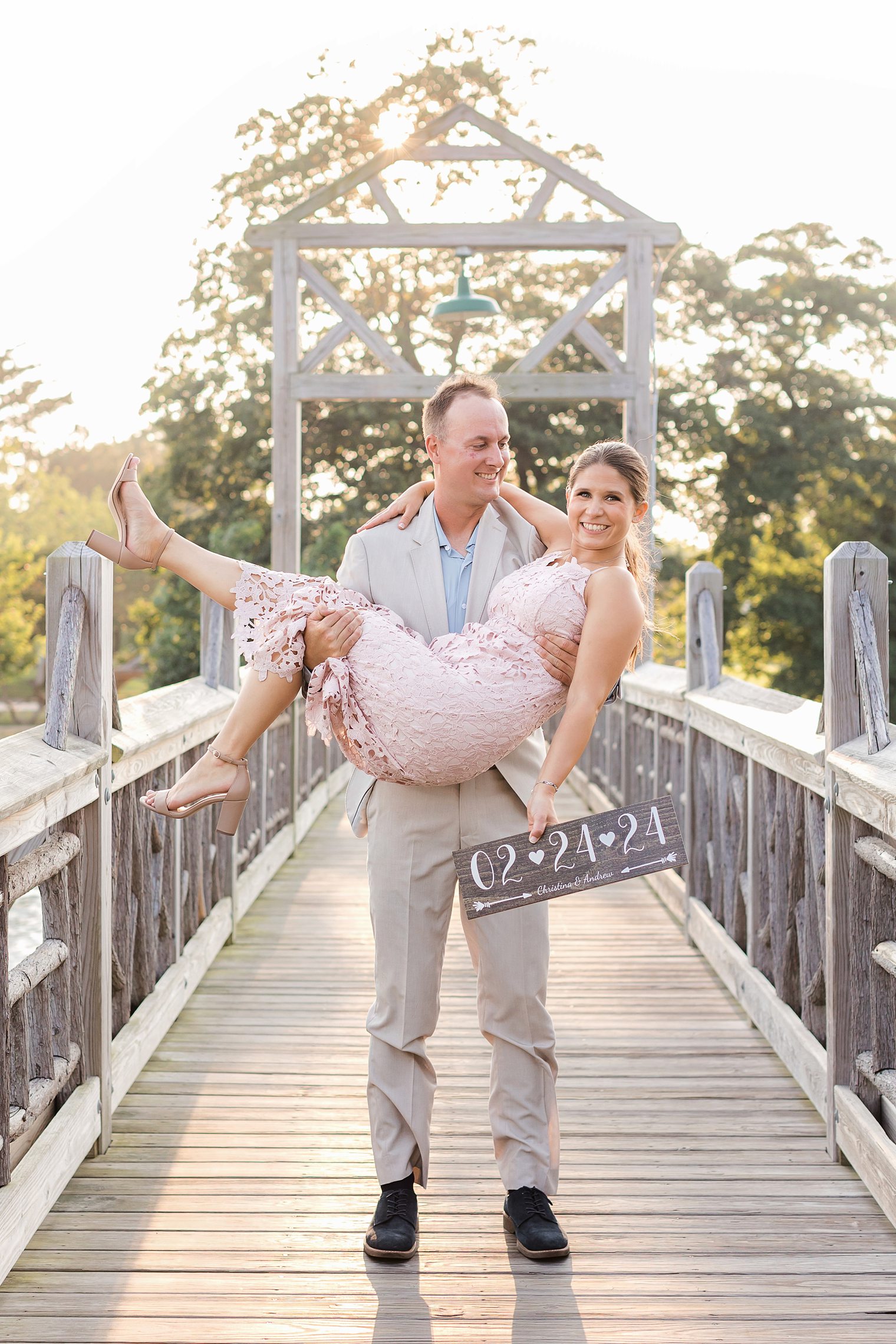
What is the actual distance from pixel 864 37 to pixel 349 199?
11651 mm

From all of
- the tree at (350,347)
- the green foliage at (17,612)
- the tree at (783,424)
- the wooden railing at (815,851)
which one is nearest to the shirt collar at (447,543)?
the wooden railing at (815,851)

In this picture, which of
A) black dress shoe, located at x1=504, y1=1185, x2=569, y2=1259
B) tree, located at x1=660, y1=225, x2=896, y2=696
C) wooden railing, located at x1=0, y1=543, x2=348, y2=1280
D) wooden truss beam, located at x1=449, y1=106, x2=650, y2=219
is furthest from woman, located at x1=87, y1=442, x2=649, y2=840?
tree, located at x1=660, y1=225, x2=896, y2=696

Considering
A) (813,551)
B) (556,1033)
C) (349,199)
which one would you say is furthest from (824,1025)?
(813,551)

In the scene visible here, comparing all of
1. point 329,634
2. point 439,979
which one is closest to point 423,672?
point 329,634

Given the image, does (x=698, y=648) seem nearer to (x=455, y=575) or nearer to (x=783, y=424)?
(x=455, y=575)

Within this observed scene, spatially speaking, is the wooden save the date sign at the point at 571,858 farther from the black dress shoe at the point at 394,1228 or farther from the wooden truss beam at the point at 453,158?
the wooden truss beam at the point at 453,158

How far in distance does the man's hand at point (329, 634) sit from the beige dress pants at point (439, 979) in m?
0.34

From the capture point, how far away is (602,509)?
2.51 m

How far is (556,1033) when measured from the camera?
4094 mm

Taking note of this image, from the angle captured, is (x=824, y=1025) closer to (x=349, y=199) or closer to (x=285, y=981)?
(x=285, y=981)

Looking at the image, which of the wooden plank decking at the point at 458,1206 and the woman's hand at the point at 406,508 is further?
the woman's hand at the point at 406,508

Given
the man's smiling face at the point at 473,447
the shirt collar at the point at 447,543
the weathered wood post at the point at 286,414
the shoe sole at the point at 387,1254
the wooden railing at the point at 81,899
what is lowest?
the shoe sole at the point at 387,1254

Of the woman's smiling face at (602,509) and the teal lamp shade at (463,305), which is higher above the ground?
A: the teal lamp shade at (463,305)

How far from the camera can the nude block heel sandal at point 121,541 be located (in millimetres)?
2541
